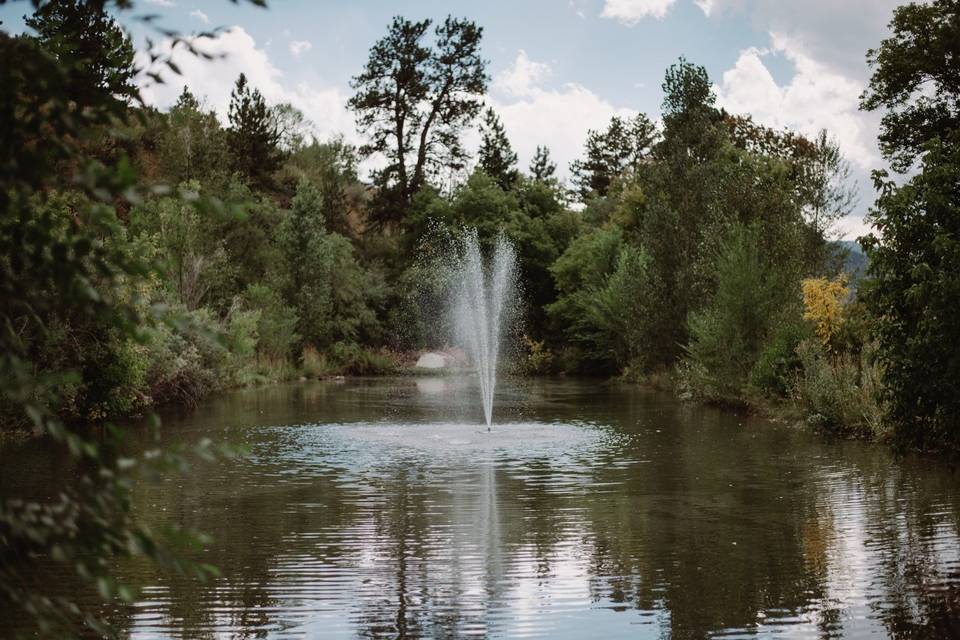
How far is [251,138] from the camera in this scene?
50031 mm

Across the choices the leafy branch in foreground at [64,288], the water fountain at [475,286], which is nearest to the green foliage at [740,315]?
the leafy branch in foreground at [64,288]

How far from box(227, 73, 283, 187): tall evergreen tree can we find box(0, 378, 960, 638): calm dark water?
33.2 m

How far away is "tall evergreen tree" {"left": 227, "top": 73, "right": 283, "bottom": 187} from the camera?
163 feet

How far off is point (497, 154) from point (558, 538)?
161ft

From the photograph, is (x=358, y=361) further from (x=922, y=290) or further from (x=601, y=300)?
(x=922, y=290)

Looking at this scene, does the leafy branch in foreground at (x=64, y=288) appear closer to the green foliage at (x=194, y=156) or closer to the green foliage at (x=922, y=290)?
the green foliage at (x=922, y=290)

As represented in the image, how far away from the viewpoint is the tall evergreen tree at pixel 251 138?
163 ft

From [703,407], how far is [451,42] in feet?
114

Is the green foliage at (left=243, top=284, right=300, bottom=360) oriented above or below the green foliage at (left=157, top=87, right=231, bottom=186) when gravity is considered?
below

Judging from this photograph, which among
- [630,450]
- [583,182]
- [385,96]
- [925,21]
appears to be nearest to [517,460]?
[630,450]

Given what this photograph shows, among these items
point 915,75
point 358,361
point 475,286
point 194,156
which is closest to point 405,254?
point 475,286

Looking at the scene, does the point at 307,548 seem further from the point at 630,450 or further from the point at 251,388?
the point at 251,388

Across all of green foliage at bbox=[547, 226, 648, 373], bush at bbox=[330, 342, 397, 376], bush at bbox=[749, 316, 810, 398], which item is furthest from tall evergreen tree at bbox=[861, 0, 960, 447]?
bush at bbox=[330, 342, 397, 376]

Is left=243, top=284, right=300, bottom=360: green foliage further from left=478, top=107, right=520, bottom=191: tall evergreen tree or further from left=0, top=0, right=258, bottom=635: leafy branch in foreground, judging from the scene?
left=0, top=0, right=258, bottom=635: leafy branch in foreground
